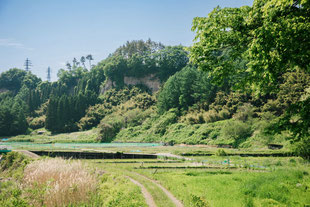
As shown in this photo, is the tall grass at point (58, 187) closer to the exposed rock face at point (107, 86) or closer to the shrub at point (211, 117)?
the shrub at point (211, 117)

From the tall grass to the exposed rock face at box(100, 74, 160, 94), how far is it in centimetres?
9470

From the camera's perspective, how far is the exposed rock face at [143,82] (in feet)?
361

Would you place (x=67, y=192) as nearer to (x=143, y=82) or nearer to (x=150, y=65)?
(x=143, y=82)

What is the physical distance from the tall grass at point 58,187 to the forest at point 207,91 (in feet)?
32.5

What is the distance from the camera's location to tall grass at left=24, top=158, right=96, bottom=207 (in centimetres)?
1246

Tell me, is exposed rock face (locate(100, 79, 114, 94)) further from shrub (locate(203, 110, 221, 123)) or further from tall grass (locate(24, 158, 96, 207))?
tall grass (locate(24, 158, 96, 207))

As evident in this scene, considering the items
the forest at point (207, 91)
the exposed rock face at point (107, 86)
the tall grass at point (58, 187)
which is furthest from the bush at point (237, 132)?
the exposed rock face at point (107, 86)

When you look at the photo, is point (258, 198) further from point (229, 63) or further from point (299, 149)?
point (299, 149)

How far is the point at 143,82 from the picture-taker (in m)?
114

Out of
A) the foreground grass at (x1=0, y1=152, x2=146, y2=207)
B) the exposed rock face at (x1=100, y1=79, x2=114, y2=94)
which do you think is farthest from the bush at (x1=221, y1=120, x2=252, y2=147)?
the exposed rock face at (x1=100, y1=79, x2=114, y2=94)

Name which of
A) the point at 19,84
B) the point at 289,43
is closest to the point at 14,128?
the point at 19,84

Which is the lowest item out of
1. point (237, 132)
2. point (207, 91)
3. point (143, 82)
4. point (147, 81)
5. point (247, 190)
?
point (247, 190)

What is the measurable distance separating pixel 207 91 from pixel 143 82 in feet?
160

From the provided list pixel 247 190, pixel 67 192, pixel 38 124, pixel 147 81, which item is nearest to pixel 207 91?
pixel 147 81
